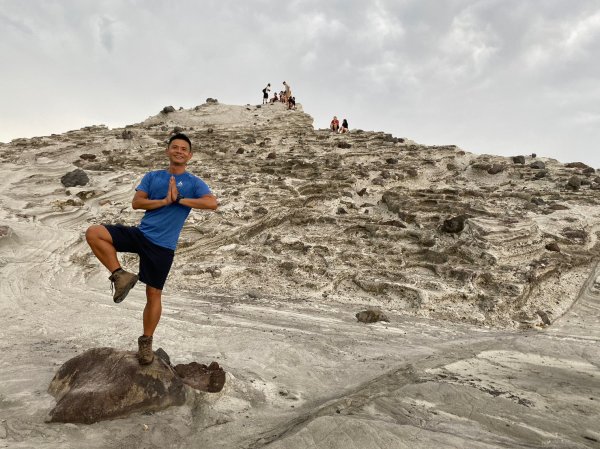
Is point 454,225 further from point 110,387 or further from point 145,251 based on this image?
point 110,387

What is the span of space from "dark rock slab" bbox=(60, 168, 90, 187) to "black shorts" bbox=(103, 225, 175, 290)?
10.3 metres

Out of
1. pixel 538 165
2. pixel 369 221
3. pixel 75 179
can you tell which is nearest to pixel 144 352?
pixel 369 221

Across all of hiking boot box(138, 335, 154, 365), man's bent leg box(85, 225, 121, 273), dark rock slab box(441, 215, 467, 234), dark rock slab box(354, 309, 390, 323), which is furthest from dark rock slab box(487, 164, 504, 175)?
man's bent leg box(85, 225, 121, 273)

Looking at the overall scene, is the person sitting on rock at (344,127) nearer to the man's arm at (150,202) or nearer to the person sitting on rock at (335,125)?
the person sitting on rock at (335,125)

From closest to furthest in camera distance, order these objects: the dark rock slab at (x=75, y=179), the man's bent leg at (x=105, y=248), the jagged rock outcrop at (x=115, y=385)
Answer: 1. the jagged rock outcrop at (x=115, y=385)
2. the man's bent leg at (x=105, y=248)
3. the dark rock slab at (x=75, y=179)

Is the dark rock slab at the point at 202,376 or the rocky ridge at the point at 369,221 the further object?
the rocky ridge at the point at 369,221

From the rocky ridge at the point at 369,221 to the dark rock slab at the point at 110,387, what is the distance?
4.07 metres

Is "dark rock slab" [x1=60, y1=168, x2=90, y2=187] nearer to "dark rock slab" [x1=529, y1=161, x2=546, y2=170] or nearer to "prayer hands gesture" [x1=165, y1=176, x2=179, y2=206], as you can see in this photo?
"prayer hands gesture" [x1=165, y1=176, x2=179, y2=206]

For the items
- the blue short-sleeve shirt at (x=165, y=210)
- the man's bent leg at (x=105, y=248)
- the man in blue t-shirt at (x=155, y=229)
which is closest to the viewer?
the man's bent leg at (x=105, y=248)

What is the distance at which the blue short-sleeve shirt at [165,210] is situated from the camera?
11.3ft

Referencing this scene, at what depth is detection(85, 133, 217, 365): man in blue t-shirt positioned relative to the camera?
3.32 m

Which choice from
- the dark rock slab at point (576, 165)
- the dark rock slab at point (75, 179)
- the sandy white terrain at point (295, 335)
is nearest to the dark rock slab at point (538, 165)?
the dark rock slab at point (576, 165)

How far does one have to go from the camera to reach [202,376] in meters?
3.71

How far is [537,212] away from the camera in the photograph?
10555 millimetres
